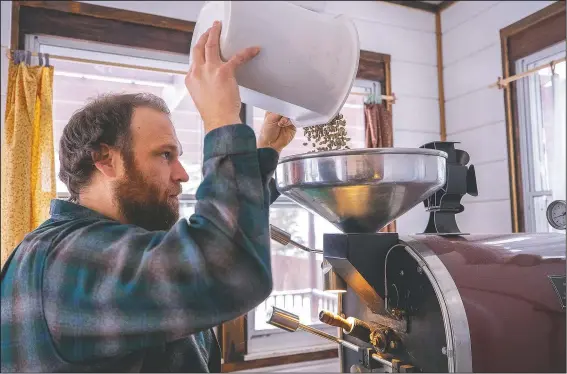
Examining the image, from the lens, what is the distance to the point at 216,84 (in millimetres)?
716

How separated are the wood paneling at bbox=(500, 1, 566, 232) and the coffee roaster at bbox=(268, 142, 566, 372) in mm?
1869

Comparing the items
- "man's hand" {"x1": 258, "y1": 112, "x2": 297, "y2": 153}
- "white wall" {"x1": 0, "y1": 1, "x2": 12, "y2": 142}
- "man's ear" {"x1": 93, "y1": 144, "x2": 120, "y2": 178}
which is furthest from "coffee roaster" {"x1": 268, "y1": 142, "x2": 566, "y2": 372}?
"white wall" {"x1": 0, "y1": 1, "x2": 12, "y2": 142}

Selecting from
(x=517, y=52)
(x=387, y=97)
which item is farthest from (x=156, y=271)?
(x=517, y=52)

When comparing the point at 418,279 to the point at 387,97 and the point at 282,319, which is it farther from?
the point at 387,97

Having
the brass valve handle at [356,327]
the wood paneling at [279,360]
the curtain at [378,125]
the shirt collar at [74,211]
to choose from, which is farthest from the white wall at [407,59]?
the shirt collar at [74,211]

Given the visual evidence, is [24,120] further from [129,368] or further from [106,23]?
[129,368]

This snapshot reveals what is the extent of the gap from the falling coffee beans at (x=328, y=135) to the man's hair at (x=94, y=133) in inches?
13.0

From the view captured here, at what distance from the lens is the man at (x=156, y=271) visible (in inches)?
26.1

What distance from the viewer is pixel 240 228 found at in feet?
2.23

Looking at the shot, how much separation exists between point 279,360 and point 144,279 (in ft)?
7.29

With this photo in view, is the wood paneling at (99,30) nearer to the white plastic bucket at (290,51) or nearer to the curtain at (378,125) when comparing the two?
the curtain at (378,125)

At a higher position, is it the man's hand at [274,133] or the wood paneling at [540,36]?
the wood paneling at [540,36]

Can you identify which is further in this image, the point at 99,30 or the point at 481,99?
the point at 481,99

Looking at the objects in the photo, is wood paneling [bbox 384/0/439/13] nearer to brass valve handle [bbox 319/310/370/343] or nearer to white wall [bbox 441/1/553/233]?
white wall [bbox 441/1/553/233]
